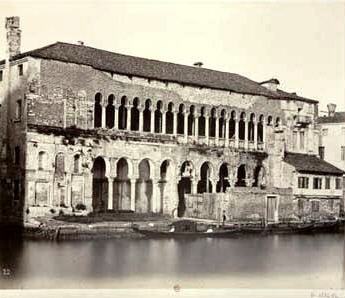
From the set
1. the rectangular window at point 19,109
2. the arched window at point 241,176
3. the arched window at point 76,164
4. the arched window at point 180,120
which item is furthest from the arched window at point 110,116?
the arched window at point 241,176

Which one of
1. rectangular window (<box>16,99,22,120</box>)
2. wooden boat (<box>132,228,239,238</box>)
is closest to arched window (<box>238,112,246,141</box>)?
wooden boat (<box>132,228,239,238</box>)

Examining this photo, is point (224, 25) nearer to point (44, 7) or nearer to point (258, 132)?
point (44, 7)

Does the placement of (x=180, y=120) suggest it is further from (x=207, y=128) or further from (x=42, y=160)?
(x=42, y=160)

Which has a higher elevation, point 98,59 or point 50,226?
point 98,59

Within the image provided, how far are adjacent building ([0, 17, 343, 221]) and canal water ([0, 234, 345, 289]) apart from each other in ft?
11.5

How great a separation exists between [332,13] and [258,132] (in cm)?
1246

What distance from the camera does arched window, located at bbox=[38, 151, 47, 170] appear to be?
17705 millimetres

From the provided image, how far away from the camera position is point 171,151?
2095 cm

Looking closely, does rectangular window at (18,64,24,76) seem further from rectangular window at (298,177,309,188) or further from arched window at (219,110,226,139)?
rectangular window at (298,177,309,188)

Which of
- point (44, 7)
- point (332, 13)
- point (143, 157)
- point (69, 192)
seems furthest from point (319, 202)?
point (44, 7)

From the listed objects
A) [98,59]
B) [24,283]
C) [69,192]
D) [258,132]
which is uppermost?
[98,59]

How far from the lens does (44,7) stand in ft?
34.2

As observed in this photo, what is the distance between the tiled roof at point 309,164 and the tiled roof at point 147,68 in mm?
2155

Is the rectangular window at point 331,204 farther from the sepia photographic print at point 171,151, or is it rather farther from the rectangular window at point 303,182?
the rectangular window at point 303,182
